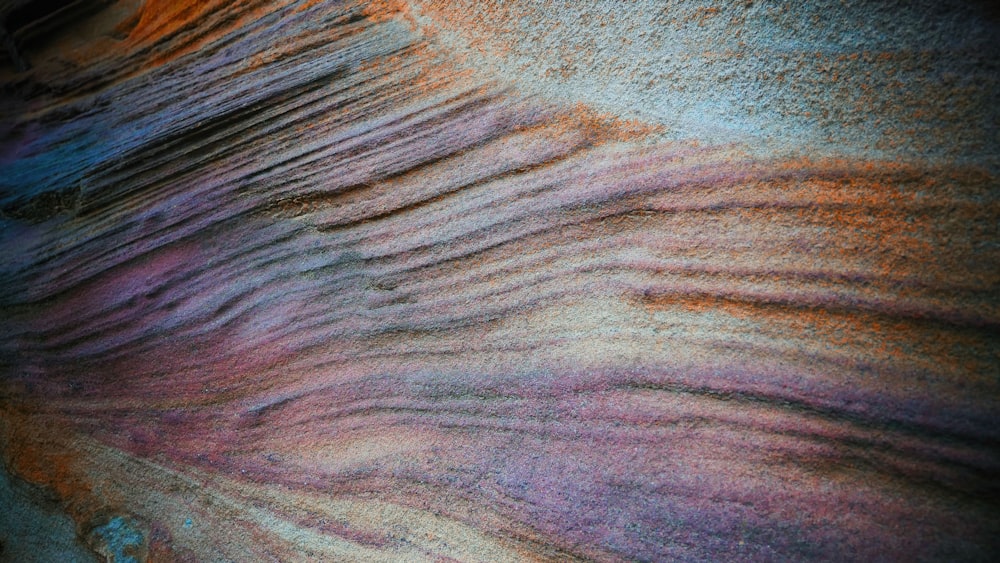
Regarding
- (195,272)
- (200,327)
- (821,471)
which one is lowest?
(821,471)

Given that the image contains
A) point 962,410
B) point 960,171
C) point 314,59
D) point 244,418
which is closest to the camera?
point 962,410

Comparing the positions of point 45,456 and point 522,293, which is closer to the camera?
point 522,293

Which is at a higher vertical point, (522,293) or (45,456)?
(522,293)

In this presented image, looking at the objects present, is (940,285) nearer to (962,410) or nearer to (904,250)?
(904,250)

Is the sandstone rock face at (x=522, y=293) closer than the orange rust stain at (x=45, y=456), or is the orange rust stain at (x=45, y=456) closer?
the sandstone rock face at (x=522, y=293)

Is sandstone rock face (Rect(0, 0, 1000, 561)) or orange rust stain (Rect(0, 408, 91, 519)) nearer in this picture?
sandstone rock face (Rect(0, 0, 1000, 561))

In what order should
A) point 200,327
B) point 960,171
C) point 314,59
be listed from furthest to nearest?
point 314,59, point 200,327, point 960,171

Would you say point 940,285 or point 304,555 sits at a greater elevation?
point 940,285

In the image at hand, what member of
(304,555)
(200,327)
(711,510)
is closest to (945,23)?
(711,510)
